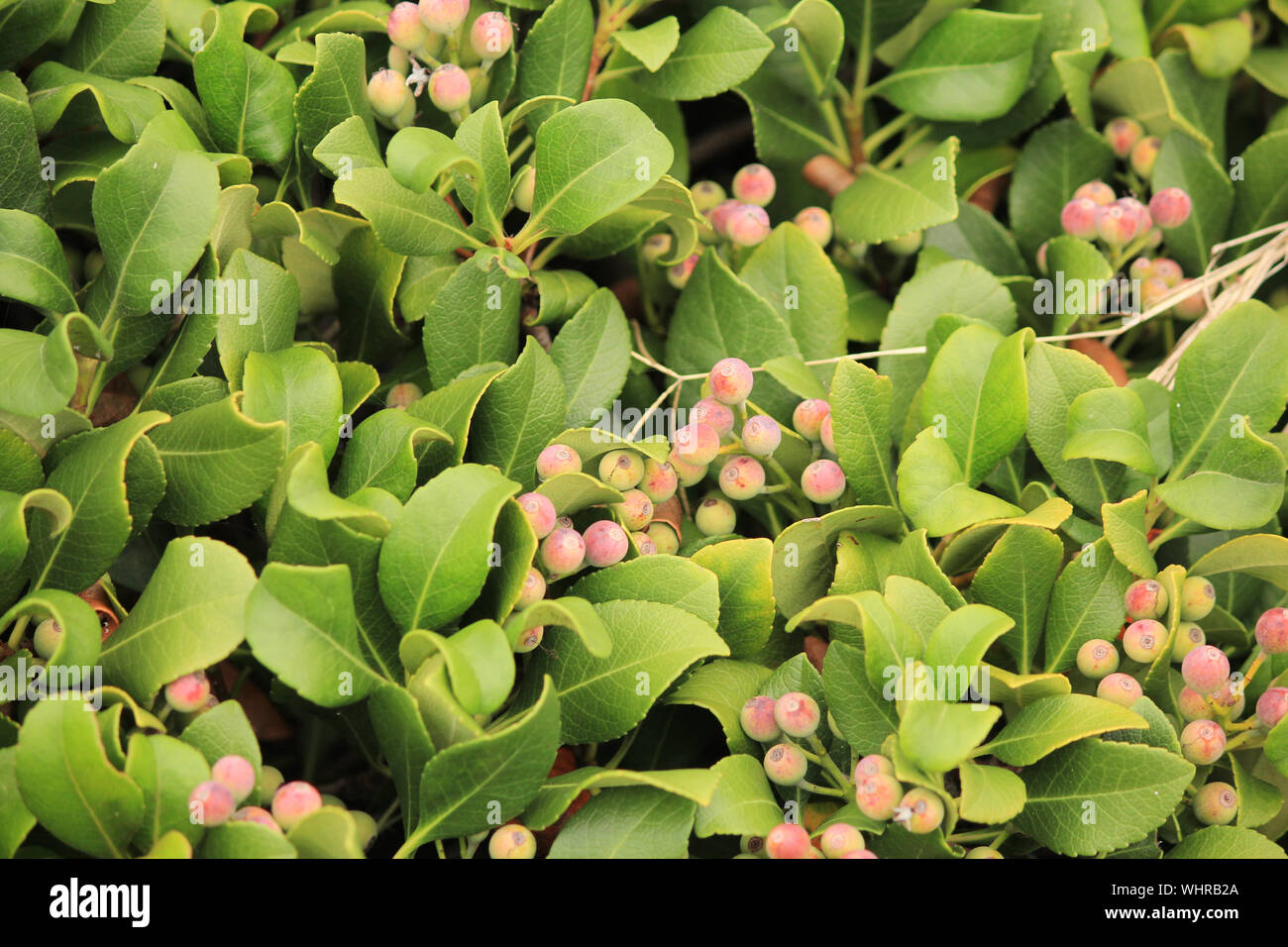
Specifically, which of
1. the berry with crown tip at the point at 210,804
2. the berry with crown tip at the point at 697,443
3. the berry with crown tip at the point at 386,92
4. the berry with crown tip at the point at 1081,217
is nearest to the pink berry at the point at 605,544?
the berry with crown tip at the point at 697,443

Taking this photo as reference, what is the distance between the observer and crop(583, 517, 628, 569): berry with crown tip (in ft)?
3.05

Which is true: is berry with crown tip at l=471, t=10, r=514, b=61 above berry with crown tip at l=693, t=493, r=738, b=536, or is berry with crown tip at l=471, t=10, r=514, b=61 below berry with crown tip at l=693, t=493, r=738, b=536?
above

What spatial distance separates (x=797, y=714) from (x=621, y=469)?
233 millimetres

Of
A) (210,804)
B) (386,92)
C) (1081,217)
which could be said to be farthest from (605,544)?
(1081,217)

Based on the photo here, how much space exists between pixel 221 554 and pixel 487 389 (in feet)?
0.82

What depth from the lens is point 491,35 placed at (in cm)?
104

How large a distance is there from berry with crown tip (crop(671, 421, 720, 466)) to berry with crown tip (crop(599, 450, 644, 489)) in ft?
0.16

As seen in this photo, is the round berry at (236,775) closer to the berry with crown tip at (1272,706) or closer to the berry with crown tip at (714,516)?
the berry with crown tip at (714,516)

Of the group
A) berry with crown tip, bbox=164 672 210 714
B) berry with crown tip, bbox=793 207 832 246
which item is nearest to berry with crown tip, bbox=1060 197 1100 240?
berry with crown tip, bbox=793 207 832 246

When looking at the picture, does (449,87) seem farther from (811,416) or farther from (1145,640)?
(1145,640)

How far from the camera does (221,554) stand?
2.78 feet

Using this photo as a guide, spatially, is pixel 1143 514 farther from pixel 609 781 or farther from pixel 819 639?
pixel 609 781

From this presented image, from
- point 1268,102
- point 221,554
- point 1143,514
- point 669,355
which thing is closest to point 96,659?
point 221,554

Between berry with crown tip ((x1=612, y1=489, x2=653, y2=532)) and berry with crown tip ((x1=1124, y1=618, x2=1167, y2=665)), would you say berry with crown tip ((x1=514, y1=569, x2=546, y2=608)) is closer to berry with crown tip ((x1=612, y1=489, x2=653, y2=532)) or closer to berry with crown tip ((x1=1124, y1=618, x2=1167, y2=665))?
berry with crown tip ((x1=612, y1=489, x2=653, y2=532))
